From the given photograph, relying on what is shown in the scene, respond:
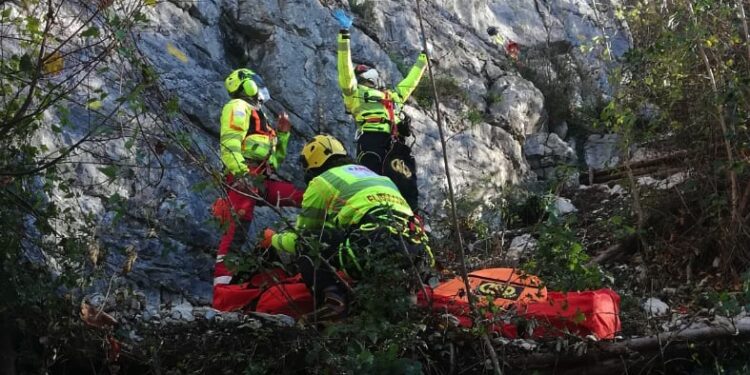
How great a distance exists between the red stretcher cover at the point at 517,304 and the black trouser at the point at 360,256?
0.57 feet

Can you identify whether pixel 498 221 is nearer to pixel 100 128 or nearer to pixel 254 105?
pixel 254 105

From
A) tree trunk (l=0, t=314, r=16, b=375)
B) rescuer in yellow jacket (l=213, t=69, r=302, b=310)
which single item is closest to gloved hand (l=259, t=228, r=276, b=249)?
rescuer in yellow jacket (l=213, t=69, r=302, b=310)

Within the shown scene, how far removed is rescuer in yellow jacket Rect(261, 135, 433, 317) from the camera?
4234mm

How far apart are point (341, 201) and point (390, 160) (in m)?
2.98

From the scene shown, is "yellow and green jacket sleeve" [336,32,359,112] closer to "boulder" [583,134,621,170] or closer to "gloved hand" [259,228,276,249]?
"gloved hand" [259,228,276,249]

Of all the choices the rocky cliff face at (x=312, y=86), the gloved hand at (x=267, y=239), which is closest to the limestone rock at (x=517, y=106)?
the rocky cliff face at (x=312, y=86)

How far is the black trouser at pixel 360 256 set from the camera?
158 inches

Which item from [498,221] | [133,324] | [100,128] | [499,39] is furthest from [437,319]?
[499,39]

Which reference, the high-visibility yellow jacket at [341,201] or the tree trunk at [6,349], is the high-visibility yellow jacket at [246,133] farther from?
the tree trunk at [6,349]

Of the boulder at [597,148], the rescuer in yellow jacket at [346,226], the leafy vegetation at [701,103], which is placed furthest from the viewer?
the boulder at [597,148]

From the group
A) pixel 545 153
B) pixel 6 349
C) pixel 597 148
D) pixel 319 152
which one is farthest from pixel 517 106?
pixel 6 349

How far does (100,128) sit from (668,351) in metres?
3.05

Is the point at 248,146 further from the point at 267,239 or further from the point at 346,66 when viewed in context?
the point at 267,239

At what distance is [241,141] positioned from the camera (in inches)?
265
